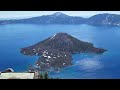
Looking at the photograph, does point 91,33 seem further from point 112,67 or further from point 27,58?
point 27,58

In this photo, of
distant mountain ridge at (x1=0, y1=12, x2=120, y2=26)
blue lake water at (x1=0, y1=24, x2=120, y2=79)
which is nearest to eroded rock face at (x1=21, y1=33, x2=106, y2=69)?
blue lake water at (x1=0, y1=24, x2=120, y2=79)

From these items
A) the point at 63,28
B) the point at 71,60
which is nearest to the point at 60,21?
the point at 63,28

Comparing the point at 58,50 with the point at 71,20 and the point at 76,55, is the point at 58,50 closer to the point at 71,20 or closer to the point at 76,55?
the point at 76,55

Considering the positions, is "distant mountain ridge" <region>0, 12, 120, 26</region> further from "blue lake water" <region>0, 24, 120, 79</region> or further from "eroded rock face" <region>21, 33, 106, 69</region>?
"eroded rock face" <region>21, 33, 106, 69</region>

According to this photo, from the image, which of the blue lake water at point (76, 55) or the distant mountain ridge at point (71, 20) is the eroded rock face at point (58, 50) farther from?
the distant mountain ridge at point (71, 20)

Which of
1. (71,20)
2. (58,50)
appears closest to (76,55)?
(58,50)

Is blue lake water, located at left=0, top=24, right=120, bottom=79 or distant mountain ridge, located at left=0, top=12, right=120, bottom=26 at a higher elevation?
distant mountain ridge, located at left=0, top=12, right=120, bottom=26
